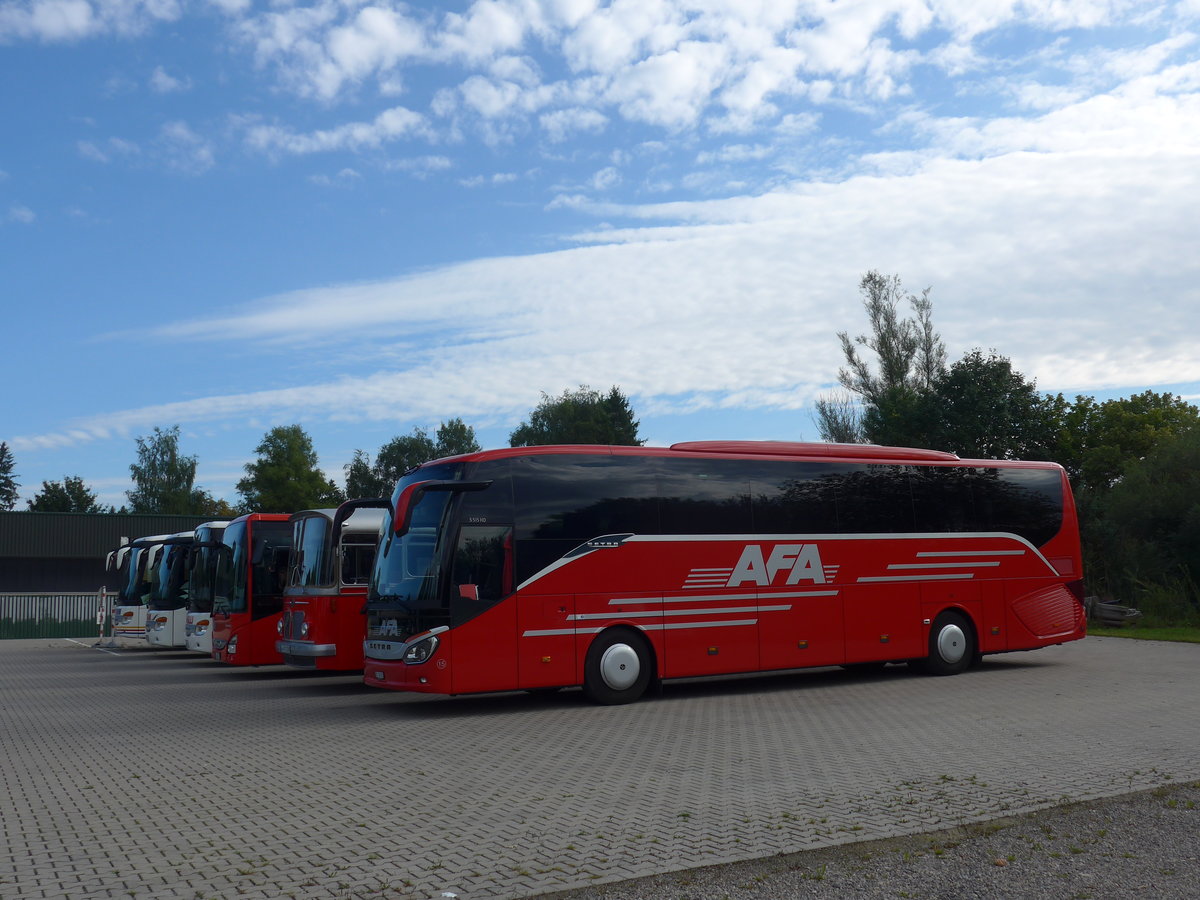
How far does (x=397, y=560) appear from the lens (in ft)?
45.9

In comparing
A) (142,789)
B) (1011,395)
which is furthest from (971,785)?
(1011,395)

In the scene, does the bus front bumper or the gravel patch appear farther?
the bus front bumper

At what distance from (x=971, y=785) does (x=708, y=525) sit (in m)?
7.30

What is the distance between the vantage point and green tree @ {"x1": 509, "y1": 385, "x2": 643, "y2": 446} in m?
89.9

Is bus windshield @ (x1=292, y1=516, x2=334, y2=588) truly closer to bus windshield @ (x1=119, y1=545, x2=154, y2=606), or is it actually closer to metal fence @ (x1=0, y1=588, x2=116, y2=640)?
bus windshield @ (x1=119, y1=545, x2=154, y2=606)

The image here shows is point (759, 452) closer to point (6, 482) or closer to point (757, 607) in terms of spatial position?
point (757, 607)

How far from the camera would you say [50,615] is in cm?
3706

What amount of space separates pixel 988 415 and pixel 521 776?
1339 inches

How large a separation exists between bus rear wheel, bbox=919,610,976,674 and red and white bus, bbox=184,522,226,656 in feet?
44.2

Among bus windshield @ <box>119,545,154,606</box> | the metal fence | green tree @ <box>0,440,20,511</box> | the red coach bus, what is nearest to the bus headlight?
the red coach bus

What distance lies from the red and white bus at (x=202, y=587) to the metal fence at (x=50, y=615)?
14391mm

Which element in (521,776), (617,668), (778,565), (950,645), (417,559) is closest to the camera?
(521,776)

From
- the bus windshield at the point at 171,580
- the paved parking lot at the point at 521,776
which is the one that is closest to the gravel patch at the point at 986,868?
the paved parking lot at the point at 521,776

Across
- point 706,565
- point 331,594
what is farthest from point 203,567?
Result: point 706,565
